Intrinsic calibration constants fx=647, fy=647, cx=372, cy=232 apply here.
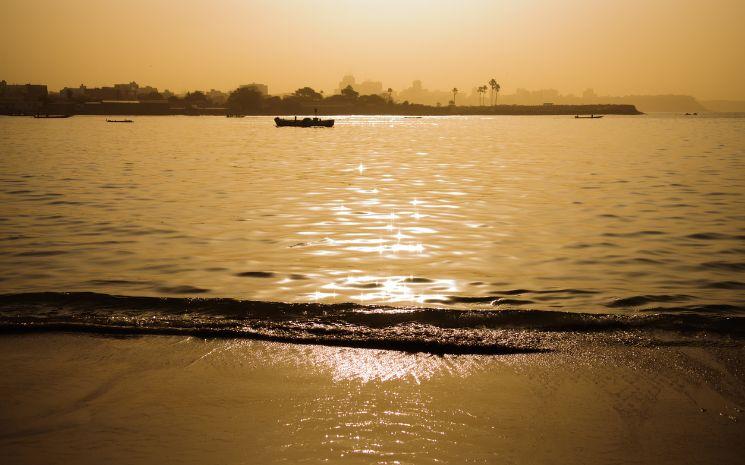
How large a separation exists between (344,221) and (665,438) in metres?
16.5

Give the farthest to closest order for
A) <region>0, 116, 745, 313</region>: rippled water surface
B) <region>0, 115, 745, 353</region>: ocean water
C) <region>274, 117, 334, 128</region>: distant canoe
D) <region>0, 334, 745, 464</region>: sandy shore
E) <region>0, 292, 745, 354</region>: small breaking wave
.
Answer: <region>274, 117, 334, 128</region>: distant canoe, <region>0, 116, 745, 313</region>: rippled water surface, <region>0, 115, 745, 353</region>: ocean water, <region>0, 292, 745, 354</region>: small breaking wave, <region>0, 334, 745, 464</region>: sandy shore

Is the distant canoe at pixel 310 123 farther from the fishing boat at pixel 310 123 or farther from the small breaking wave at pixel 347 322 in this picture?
the small breaking wave at pixel 347 322

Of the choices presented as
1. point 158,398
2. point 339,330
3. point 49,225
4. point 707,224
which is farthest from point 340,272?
point 707,224

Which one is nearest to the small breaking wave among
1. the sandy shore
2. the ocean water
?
the ocean water

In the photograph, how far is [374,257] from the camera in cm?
1598

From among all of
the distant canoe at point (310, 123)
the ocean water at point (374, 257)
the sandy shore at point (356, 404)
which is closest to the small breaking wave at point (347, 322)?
the ocean water at point (374, 257)

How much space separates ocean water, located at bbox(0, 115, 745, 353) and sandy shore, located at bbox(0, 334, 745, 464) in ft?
3.12

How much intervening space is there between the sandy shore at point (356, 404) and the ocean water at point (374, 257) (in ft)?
3.12

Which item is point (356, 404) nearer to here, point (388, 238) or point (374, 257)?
point (374, 257)

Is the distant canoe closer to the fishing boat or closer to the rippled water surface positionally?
the fishing boat

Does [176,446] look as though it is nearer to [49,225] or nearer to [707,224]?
[49,225]

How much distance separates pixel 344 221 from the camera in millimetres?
21875

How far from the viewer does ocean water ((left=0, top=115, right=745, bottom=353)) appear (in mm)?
10086

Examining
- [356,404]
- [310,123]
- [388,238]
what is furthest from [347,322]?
[310,123]
